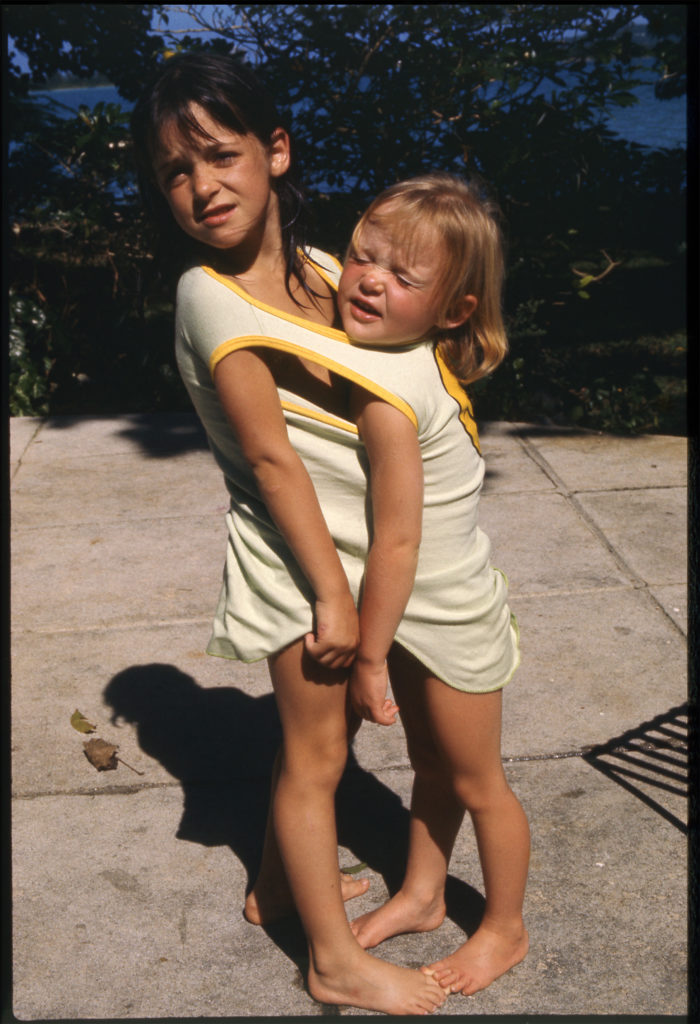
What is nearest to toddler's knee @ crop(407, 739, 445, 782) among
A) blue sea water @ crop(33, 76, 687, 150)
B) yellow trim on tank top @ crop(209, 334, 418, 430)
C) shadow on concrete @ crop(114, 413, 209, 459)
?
yellow trim on tank top @ crop(209, 334, 418, 430)

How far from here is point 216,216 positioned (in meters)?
1.84

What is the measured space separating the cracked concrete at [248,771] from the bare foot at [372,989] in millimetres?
39

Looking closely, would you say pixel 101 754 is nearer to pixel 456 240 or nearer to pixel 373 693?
pixel 373 693

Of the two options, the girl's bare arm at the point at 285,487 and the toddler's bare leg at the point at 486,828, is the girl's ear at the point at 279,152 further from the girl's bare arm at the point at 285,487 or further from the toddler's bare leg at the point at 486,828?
the toddler's bare leg at the point at 486,828

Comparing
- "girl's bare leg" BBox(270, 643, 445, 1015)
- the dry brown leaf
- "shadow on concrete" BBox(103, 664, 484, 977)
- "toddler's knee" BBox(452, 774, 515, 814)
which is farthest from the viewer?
the dry brown leaf

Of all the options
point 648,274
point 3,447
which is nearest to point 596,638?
point 3,447

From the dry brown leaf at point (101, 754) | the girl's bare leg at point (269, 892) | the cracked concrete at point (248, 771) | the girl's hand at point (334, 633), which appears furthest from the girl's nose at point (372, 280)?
the dry brown leaf at point (101, 754)

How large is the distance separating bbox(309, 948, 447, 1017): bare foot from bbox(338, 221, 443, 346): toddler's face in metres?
1.23

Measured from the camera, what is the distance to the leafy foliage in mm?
5938

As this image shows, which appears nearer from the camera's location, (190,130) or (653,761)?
(190,130)

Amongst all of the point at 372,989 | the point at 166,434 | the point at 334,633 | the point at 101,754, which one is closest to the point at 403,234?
the point at 334,633

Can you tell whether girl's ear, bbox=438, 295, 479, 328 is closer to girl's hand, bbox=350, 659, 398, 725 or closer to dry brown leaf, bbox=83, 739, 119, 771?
girl's hand, bbox=350, 659, 398, 725

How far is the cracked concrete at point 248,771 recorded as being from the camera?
2260mm

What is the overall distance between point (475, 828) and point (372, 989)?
14.8 inches
